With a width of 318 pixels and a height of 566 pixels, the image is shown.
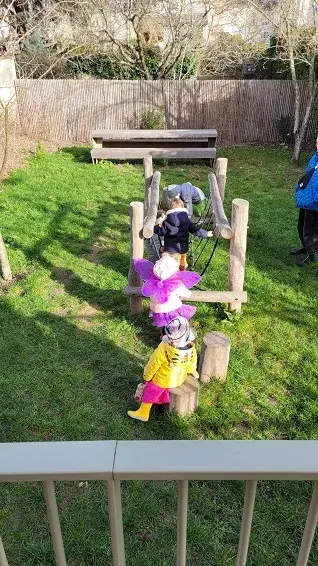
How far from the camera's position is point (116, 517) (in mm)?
1146

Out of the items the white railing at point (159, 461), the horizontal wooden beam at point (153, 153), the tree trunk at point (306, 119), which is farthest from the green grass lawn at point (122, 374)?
the tree trunk at point (306, 119)

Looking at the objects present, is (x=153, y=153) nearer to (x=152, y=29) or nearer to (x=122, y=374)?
(x=152, y=29)

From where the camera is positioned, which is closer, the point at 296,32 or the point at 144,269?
the point at 144,269

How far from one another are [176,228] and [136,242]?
41 cm

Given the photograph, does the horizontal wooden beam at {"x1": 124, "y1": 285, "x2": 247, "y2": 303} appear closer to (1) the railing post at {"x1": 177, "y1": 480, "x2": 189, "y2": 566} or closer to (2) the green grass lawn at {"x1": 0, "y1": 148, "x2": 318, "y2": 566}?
(2) the green grass lawn at {"x1": 0, "y1": 148, "x2": 318, "y2": 566}

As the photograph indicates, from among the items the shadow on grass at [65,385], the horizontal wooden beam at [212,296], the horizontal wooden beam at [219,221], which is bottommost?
the shadow on grass at [65,385]

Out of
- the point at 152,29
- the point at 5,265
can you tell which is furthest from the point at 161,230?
the point at 152,29

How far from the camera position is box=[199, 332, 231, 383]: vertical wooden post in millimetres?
3627

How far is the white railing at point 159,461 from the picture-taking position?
995 mm

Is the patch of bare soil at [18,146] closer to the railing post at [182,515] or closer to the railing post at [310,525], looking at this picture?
the railing post at [182,515]

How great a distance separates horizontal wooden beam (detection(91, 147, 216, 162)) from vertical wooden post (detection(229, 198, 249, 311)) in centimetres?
590

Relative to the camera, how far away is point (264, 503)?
9.26ft

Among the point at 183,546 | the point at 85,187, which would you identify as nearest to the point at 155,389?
the point at 183,546

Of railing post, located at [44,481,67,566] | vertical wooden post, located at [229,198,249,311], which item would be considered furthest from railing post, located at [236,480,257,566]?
vertical wooden post, located at [229,198,249,311]
